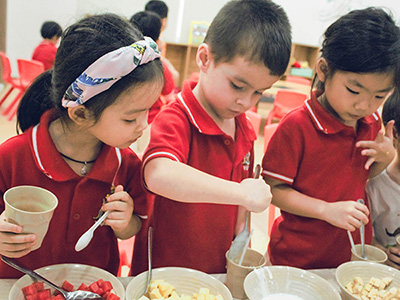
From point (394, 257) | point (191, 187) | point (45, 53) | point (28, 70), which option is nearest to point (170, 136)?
point (191, 187)

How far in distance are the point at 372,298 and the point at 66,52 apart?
0.97 metres

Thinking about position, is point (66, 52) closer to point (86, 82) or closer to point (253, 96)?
point (86, 82)

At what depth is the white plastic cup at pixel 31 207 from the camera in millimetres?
759

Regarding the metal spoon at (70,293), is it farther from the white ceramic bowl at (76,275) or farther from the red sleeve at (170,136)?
the red sleeve at (170,136)

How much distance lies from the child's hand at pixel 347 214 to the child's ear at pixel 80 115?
2.46 ft

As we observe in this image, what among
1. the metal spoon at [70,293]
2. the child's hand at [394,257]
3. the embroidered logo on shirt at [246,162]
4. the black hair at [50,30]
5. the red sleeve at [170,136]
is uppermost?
the red sleeve at [170,136]

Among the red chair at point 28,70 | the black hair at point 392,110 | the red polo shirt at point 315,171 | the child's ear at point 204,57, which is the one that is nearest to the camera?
the child's ear at point 204,57

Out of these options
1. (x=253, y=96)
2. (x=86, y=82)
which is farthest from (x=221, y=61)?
(x=86, y=82)

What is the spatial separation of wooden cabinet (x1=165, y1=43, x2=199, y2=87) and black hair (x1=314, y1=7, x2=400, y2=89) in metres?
5.92

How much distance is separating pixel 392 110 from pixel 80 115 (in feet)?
3.54

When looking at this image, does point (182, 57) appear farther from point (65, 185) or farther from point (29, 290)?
point (29, 290)

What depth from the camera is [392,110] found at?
1.44m

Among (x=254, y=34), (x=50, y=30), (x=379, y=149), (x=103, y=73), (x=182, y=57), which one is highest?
(x=254, y=34)

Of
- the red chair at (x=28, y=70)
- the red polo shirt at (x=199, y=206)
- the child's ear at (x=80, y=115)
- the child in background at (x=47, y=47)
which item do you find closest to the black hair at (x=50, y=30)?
the child in background at (x=47, y=47)
